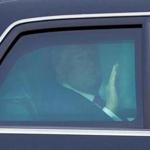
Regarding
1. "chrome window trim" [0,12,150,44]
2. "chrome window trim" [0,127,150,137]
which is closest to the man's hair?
"chrome window trim" [0,12,150,44]

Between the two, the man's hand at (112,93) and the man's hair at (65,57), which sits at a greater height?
the man's hair at (65,57)

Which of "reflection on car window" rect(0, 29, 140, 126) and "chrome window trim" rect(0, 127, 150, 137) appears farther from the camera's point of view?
"reflection on car window" rect(0, 29, 140, 126)

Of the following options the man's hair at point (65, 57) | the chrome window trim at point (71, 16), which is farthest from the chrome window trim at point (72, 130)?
the man's hair at point (65, 57)

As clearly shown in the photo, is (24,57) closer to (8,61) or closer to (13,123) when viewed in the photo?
(8,61)

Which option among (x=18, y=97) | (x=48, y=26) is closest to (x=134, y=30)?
(x=48, y=26)

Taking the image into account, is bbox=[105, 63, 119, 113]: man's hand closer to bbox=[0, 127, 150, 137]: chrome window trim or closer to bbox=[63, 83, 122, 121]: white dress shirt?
bbox=[63, 83, 122, 121]: white dress shirt

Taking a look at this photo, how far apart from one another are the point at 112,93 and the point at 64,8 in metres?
0.43

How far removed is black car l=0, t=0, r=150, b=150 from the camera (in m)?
3.37

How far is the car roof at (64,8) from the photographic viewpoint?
343 cm

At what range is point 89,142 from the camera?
129 inches

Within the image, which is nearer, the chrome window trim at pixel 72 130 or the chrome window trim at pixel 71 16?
the chrome window trim at pixel 72 130

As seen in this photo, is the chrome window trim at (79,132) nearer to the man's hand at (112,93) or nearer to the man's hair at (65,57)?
the man's hand at (112,93)

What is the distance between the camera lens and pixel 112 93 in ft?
11.1

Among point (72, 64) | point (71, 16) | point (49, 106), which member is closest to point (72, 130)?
point (49, 106)
